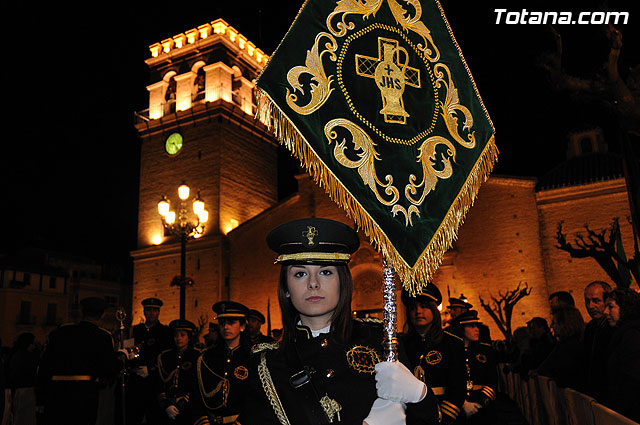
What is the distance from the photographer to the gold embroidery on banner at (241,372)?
5.80m

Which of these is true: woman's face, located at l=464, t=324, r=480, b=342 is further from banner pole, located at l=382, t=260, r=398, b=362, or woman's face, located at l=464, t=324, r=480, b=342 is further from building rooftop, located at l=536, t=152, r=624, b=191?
building rooftop, located at l=536, t=152, r=624, b=191

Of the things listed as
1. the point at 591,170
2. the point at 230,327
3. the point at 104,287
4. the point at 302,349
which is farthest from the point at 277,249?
the point at 104,287

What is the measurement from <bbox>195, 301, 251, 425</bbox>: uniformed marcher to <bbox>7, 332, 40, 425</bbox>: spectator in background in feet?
15.3

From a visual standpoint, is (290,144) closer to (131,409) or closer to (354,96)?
(354,96)

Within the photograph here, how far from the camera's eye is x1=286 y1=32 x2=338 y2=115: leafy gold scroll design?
2.78 metres

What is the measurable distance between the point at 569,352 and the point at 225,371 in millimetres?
4425

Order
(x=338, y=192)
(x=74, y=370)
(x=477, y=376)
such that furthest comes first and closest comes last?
(x=477, y=376) → (x=74, y=370) → (x=338, y=192)

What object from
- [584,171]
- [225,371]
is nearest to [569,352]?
[225,371]

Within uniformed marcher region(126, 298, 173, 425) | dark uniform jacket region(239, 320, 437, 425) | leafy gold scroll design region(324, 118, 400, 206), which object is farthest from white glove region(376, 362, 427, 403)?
uniformed marcher region(126, 298, 173, 425)

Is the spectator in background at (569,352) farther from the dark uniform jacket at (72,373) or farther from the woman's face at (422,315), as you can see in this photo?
the dark uniform jacket at (72,373)

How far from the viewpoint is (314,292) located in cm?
269

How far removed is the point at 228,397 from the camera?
19.2ft

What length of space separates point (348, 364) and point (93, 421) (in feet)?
18.0

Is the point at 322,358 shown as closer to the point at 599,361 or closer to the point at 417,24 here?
the point at 417,24
